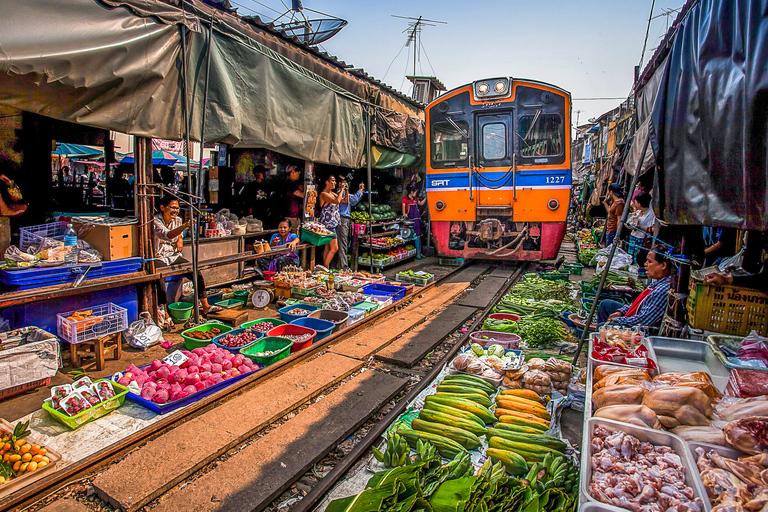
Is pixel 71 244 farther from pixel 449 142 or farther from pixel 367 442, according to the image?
pixel 449 142

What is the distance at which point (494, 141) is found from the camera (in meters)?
9.09

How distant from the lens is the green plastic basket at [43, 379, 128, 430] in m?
3.39

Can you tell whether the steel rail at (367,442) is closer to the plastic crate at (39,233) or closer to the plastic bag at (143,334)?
the plastic bag at (143,334)

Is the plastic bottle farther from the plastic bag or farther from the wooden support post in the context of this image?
the plastic bag

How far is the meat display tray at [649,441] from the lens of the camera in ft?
6.55

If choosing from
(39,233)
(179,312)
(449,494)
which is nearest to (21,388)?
(39,233)

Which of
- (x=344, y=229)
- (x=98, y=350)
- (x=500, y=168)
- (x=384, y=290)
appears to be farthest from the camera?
(x=344, y=229)

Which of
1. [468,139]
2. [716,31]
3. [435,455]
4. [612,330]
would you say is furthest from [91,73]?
[468,139]

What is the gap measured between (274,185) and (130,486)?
783cm

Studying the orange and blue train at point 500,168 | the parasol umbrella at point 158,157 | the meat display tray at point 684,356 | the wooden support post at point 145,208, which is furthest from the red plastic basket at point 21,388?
the parasol umbrella at point 158,157

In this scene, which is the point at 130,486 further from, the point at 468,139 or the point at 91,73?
the point at 468,139

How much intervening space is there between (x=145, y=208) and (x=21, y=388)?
7.97 feet

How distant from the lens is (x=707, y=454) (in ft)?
7.14

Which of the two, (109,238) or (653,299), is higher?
(109,238)
